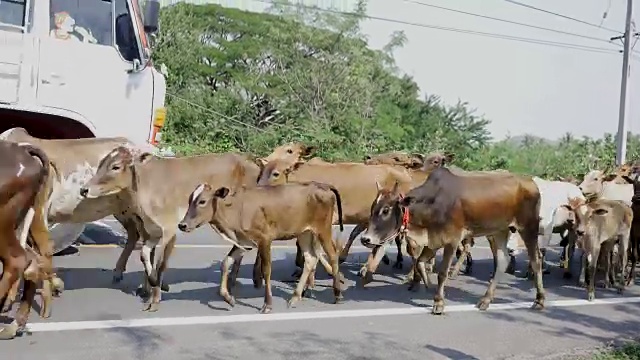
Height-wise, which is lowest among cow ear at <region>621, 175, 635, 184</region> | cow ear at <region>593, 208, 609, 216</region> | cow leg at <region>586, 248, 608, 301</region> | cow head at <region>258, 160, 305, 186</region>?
cow leg at <region>586, 248, 608, 301</region>

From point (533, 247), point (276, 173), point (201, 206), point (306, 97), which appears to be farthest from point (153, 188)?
point (306, 97)

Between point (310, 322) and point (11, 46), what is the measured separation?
5314 millimetres

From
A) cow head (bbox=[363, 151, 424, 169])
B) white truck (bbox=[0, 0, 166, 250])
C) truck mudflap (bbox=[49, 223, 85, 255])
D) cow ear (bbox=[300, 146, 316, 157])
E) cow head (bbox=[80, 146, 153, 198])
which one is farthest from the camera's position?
cow head (bbox=[363, 151, 424, 169])

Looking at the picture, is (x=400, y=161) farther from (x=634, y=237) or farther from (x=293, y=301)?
(x=293, y=301)

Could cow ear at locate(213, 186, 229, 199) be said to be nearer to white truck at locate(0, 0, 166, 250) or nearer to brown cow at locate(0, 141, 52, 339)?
brown cow at locate(0, 141, 52, 339)

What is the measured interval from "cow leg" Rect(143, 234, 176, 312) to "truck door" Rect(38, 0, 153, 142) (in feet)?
9.30

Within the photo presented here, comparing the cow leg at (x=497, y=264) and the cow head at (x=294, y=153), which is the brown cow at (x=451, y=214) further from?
the cow head at (x=294, y=153)

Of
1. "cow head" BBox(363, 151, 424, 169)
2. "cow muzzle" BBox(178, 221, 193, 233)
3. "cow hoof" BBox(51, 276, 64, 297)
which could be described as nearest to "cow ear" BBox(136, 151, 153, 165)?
"cow muzzle" BBox(178, 221, 193, 233)

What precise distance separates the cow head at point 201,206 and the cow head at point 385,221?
5.84ft

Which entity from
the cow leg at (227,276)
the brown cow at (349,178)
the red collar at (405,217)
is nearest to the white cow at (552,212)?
the brown cow at (349,178)

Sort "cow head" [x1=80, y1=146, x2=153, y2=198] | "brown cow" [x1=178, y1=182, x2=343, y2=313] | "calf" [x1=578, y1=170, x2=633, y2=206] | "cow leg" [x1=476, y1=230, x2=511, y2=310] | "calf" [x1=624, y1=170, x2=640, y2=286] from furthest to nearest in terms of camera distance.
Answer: "calf" [x1=578, y1=170, x2=633, y2=206]
"calf" [x1=624, y1=170, x2=640, y2=286]
"cow leg" [x1=476, y1=230, x2=511, y2=310]
"cow head" [x1=80, y1=146, x2=153, y2=198]
"brown cow" [x1=178, y1=182, x2=343, y2=313]

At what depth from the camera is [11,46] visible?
10.0 metres

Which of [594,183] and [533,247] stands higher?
[594,183]

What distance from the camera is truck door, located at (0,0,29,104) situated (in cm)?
995
